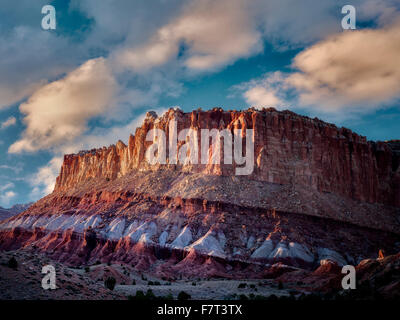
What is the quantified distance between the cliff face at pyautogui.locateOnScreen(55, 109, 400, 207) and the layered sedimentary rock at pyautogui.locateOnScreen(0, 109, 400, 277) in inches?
9.2

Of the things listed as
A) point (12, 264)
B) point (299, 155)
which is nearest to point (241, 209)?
point (299, 155)

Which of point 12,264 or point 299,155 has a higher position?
point 299,155

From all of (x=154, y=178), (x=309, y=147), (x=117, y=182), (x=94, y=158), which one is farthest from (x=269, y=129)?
(x=94, y=158)

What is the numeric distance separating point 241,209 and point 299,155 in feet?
60.9

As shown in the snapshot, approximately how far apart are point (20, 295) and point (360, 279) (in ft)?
78.6

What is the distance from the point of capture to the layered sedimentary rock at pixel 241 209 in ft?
194

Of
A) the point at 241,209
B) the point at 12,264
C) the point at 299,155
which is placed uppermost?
the point at 299,155

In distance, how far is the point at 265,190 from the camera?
69125mm

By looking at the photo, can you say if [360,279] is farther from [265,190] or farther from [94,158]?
[94,158]

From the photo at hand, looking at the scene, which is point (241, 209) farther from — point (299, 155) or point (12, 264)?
point (12, 264)

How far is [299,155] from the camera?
75688mm

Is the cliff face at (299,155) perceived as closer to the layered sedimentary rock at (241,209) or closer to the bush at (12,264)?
the layered sedimentary rock at (241,209)

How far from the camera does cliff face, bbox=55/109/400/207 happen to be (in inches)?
2891

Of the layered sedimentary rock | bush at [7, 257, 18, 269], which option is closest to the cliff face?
the layered sedimentary rock
